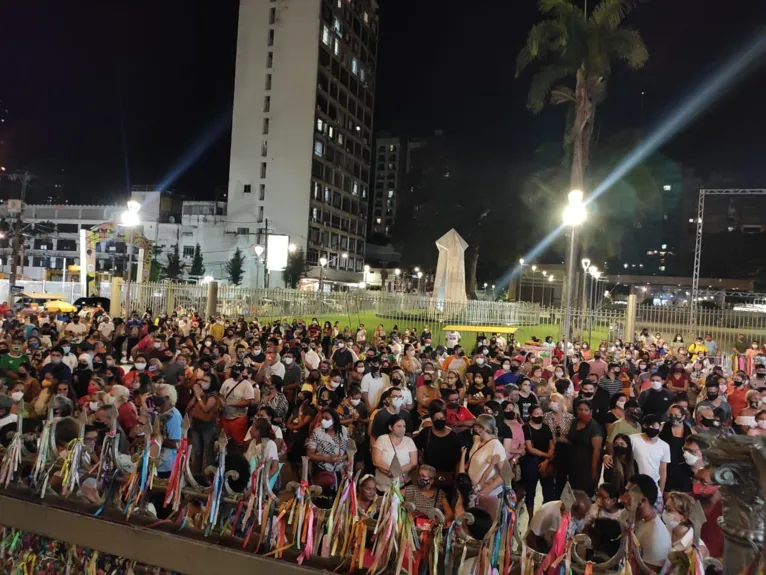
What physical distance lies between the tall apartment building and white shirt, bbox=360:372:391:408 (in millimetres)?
55395

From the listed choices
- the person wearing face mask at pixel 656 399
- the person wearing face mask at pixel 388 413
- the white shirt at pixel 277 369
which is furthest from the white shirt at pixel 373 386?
the person wearing face mask at pixel 656 399

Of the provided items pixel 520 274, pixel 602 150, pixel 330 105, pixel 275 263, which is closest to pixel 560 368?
pixel 602 150

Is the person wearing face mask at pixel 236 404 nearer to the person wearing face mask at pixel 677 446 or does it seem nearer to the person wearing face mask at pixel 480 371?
the person wearing face mask at pixel 480 371

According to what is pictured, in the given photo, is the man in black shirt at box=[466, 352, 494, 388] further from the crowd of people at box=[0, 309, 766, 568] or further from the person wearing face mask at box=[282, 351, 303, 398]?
the person wearing face mask at box=[282, 351, 303, 398]

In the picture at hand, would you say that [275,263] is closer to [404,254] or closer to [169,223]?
[404,254]

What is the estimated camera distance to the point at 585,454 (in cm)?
650

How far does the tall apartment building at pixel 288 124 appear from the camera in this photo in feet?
218

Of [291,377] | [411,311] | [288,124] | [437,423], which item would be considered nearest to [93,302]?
[411,311]

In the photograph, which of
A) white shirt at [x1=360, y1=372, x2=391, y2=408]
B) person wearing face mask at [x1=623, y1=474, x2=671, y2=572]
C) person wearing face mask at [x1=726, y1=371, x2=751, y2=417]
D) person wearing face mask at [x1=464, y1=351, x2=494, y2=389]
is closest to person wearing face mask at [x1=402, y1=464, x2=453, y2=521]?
person wearing face mask at [x1=623, y1=474, x2=671, y2=572]

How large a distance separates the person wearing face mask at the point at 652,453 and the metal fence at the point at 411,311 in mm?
14493

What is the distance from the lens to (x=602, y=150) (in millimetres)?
32281

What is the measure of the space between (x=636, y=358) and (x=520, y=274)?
123 feet

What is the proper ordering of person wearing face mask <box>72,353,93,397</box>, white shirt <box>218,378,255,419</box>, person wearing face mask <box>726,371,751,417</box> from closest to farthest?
1. white shirt <box>218,378,255,419</box>
2. person wearing face mask <box>72,353,93,397</box>
3. person wearing face mask <box>726,371,751,417</box>

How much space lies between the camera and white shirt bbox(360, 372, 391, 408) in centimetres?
955
